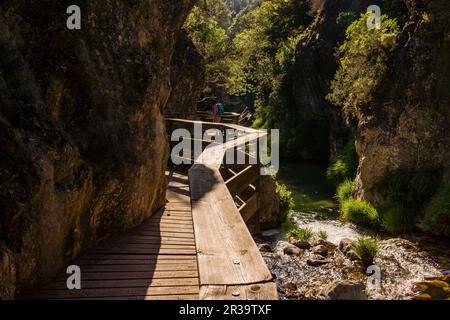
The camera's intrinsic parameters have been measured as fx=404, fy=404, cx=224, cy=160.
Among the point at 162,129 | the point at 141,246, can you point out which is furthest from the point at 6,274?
the point at 162,129

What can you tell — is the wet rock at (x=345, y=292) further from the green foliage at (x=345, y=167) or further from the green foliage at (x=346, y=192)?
the green foliage at (x=345, y=167)

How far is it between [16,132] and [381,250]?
12235mm

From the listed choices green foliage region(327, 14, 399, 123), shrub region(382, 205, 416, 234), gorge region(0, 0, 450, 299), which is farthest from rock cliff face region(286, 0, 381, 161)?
shrub region(382, 205, 416, 234)

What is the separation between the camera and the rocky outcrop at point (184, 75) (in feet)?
79.8

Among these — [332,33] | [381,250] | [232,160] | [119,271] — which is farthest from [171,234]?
[332,33]

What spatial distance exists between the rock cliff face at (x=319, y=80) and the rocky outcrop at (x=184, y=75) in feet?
40.3

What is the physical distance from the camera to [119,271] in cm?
513

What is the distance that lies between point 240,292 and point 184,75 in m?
22.1

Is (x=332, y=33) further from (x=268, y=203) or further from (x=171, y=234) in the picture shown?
(x=171, y=234)

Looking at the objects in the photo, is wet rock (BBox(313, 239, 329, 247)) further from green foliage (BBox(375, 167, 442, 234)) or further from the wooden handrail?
the wooden handrail

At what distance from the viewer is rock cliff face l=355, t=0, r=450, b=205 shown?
16109 mm

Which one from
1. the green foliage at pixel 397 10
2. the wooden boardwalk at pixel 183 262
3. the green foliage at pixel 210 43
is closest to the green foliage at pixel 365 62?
the green foliage at pixel 397 10

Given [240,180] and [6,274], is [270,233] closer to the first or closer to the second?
[240,180]

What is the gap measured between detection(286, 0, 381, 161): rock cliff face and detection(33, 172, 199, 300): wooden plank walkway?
88.6 ft
